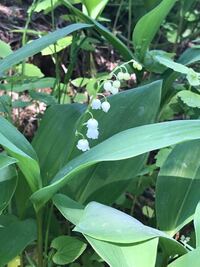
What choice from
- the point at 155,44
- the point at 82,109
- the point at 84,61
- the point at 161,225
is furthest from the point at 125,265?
the point at 155,44

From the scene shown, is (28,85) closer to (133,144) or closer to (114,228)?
(133,144)

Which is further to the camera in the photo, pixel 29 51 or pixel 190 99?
pixel 190 99

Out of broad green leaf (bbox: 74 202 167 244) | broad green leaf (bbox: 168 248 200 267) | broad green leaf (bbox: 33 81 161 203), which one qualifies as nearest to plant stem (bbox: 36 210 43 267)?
broad green leaf (bbox: 33 81 161 203)

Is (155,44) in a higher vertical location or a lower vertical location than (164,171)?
lower

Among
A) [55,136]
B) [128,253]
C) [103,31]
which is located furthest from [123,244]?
[103,31]

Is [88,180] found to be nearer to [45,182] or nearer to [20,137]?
[45,182]

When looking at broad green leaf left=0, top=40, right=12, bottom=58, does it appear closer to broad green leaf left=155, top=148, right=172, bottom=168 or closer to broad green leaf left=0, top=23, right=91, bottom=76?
broad green leaf left=0, top=23, right=91, bottom=76
